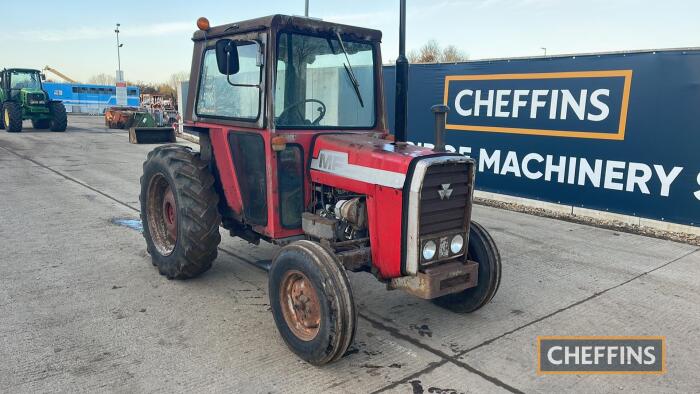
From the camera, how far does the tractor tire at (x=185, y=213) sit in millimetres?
4281

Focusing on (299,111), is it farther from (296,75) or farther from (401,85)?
(401,85)

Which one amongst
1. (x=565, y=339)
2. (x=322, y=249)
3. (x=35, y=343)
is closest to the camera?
(x=322, y=249)

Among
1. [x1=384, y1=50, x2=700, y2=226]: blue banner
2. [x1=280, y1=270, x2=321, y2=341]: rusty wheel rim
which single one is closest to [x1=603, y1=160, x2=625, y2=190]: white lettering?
[x1=384, y1=50, x2=700, y2=226]: blue banner

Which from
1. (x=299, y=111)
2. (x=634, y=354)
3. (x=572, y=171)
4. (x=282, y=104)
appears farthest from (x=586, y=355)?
(x=572, y=171)

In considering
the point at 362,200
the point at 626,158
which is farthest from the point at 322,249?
the point at 626,158

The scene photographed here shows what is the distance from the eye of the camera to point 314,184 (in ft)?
13.1

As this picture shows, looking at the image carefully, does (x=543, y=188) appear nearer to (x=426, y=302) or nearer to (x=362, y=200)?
(x=426, y=302)

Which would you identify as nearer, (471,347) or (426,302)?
(471,347)

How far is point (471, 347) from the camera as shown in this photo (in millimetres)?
3533

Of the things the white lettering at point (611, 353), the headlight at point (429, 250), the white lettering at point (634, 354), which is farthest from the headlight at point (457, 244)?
the white lettering at point (634, 354)

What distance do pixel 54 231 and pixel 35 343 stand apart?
126 inches

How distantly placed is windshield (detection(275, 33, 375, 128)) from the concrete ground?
1.57m

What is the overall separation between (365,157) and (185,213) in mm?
1726

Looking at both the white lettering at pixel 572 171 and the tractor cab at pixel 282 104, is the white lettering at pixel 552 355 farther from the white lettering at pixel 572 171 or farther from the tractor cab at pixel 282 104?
the white lettering at pixel 572 171
